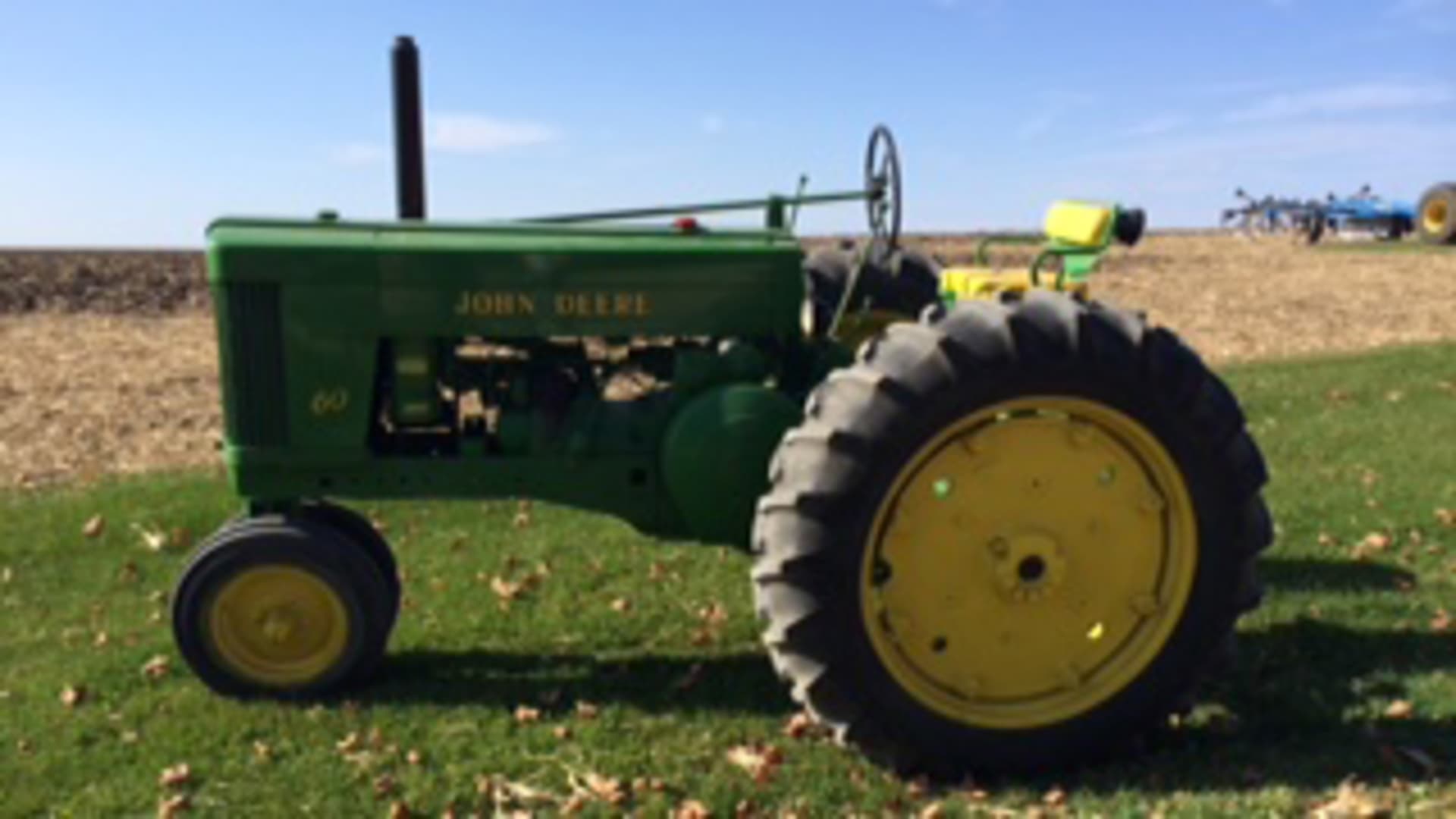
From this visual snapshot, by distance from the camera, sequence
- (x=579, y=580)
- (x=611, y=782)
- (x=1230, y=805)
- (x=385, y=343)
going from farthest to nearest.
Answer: (x=579, y=580) < (x=385, y=343) < (x=611, y=782) < (x=1230, y=805)

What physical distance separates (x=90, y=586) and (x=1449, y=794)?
17.7 ft

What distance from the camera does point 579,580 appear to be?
19.1 feet

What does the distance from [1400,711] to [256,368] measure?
3.93 metres

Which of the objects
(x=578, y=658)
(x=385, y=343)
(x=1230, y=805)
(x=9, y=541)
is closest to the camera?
(x=1230, y=805)

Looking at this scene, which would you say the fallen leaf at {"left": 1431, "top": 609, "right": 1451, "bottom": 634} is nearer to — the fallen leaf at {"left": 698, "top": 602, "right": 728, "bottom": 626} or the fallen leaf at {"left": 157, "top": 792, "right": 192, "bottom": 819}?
the fallen leaf at {"left": 698, "top": 602, "right": 728, "bottom": 626}

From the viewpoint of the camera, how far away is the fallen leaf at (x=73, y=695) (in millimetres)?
4441

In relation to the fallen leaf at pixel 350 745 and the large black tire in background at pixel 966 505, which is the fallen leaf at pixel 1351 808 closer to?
the large black tire in background at pixel 966 505

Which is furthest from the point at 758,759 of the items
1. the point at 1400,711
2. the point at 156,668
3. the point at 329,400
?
the point at 156,668

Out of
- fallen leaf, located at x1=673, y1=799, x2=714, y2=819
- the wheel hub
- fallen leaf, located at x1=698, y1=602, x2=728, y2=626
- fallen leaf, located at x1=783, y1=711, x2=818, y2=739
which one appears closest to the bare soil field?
fallen leaf, located at x1=698, y1=602, x2=728, y2=626

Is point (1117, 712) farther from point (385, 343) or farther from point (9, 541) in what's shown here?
point (9, 541)

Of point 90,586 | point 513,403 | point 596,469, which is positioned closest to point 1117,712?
point 596,469

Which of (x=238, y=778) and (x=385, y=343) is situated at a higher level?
(x=385, y=343)

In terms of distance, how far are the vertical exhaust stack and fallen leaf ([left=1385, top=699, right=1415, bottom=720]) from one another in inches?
151

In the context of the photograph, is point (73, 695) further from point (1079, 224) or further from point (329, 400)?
point (1079, 224)
